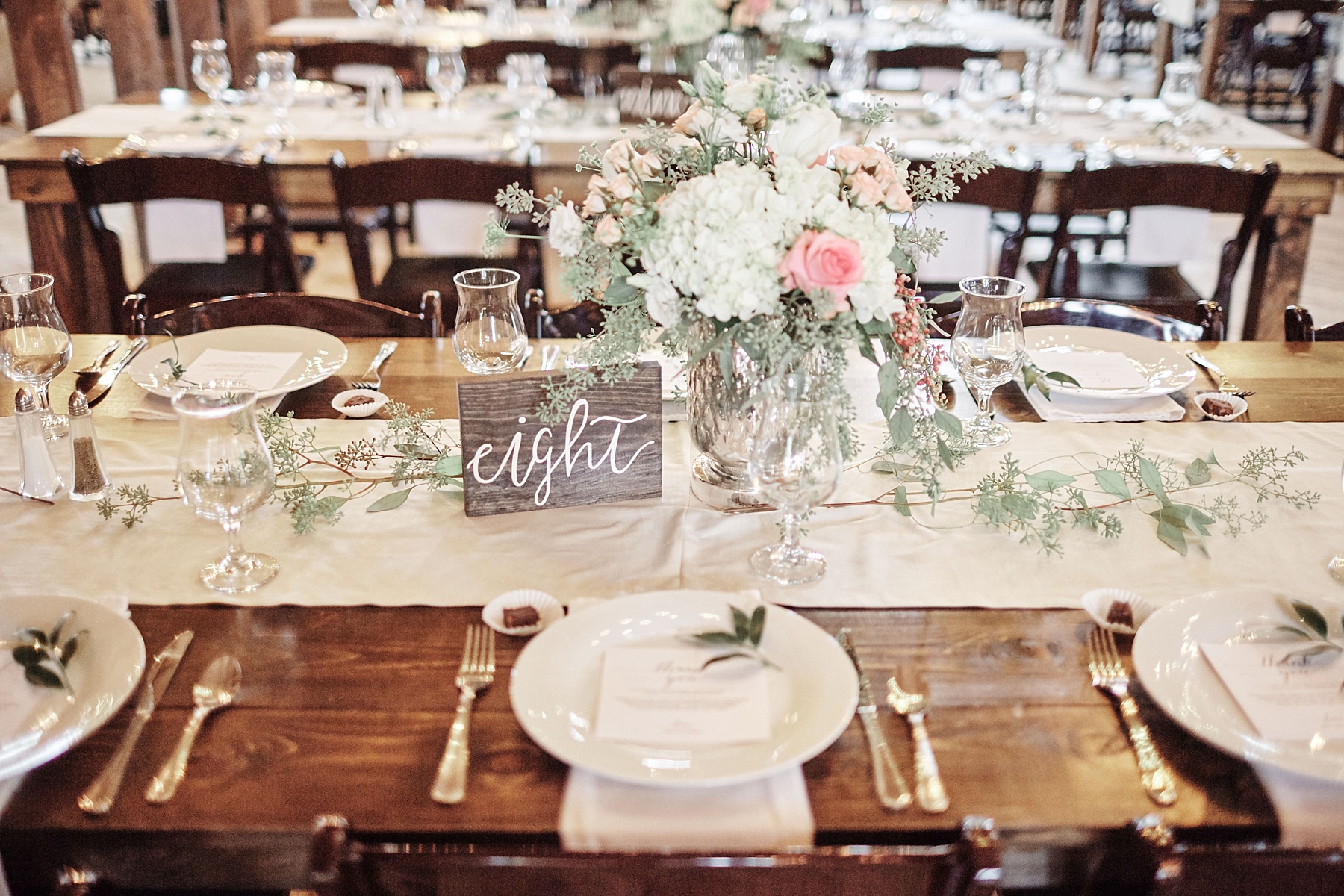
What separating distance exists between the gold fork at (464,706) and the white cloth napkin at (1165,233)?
7.54 ft

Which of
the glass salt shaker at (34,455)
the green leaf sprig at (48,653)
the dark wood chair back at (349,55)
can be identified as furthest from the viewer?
the dark wood chair back at (349,55)

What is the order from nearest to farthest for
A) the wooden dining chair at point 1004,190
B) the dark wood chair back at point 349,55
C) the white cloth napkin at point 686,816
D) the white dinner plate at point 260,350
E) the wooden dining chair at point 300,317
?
the white cloth napkin at point 686,816
the white dinner plate at point 260,350
the wooden dining chair at point 300,317
the wooden dining chair at point 1004,190
the dark wood chair back at point 349,55

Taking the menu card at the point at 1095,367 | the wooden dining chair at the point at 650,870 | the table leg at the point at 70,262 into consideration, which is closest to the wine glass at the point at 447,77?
the table leg at the point at 70,262

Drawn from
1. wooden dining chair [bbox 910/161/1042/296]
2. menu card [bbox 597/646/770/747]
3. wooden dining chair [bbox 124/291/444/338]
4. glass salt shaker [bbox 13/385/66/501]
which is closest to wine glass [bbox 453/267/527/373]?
wooden dining chair [bbox 124/291/444/338]

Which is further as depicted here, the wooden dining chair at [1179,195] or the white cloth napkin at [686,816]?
the wooden dining chair at [1179,195]

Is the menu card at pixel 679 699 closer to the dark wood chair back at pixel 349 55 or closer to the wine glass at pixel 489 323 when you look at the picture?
the wine glass at pixel 489 323

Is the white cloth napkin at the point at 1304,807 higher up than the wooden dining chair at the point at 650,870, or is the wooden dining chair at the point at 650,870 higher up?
the wooden dining chair at the point at 650,870

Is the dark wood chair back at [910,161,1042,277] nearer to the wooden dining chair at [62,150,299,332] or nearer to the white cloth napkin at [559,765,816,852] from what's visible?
the wooden dining chair at [62,150,299,332]

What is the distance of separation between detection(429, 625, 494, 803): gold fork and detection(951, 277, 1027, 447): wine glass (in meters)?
0.68

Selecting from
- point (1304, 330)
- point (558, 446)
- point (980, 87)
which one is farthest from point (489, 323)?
point (980, 87)

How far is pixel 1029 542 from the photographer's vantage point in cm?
120

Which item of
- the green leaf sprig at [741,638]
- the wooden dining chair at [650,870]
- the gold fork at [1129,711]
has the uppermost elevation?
the wooden dining chair at [650,870]

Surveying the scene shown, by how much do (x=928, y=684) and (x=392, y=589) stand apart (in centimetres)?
52

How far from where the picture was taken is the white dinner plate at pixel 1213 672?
854mm
